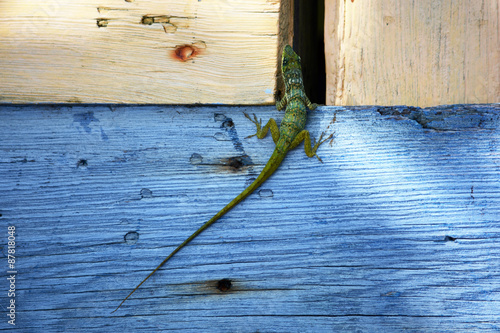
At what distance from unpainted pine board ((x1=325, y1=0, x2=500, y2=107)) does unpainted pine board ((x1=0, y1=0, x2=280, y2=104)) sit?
1.08ft

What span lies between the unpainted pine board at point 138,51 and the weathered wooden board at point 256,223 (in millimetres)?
90

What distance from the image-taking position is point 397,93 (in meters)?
1.38

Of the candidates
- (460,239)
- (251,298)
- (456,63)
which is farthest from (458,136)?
(251,298)

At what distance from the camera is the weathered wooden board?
131 cm

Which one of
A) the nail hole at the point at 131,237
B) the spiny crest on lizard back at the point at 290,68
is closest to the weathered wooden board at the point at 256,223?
the nail hole at the point at 131,237

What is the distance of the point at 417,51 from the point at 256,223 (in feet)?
3.05

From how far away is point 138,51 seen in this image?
4.82 feet

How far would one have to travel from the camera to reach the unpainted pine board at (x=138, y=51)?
4.68ft

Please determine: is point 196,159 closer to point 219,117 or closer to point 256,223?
point 219,117

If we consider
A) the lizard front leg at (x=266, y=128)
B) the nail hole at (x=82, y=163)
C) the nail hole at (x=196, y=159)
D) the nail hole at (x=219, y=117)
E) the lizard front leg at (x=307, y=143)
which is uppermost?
the nail hole at (x=219, y=117)

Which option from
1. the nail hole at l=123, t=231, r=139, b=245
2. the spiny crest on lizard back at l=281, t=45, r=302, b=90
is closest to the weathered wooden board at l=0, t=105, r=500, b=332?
the nail hole at l=123, t=231, r=139, b=245

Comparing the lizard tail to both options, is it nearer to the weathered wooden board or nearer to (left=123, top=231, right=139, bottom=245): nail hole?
the weathered wooden board

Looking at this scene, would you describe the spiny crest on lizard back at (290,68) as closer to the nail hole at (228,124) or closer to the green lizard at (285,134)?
the green lizard at (285,134)

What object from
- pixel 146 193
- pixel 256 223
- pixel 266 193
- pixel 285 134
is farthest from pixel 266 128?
pixel 146 193
